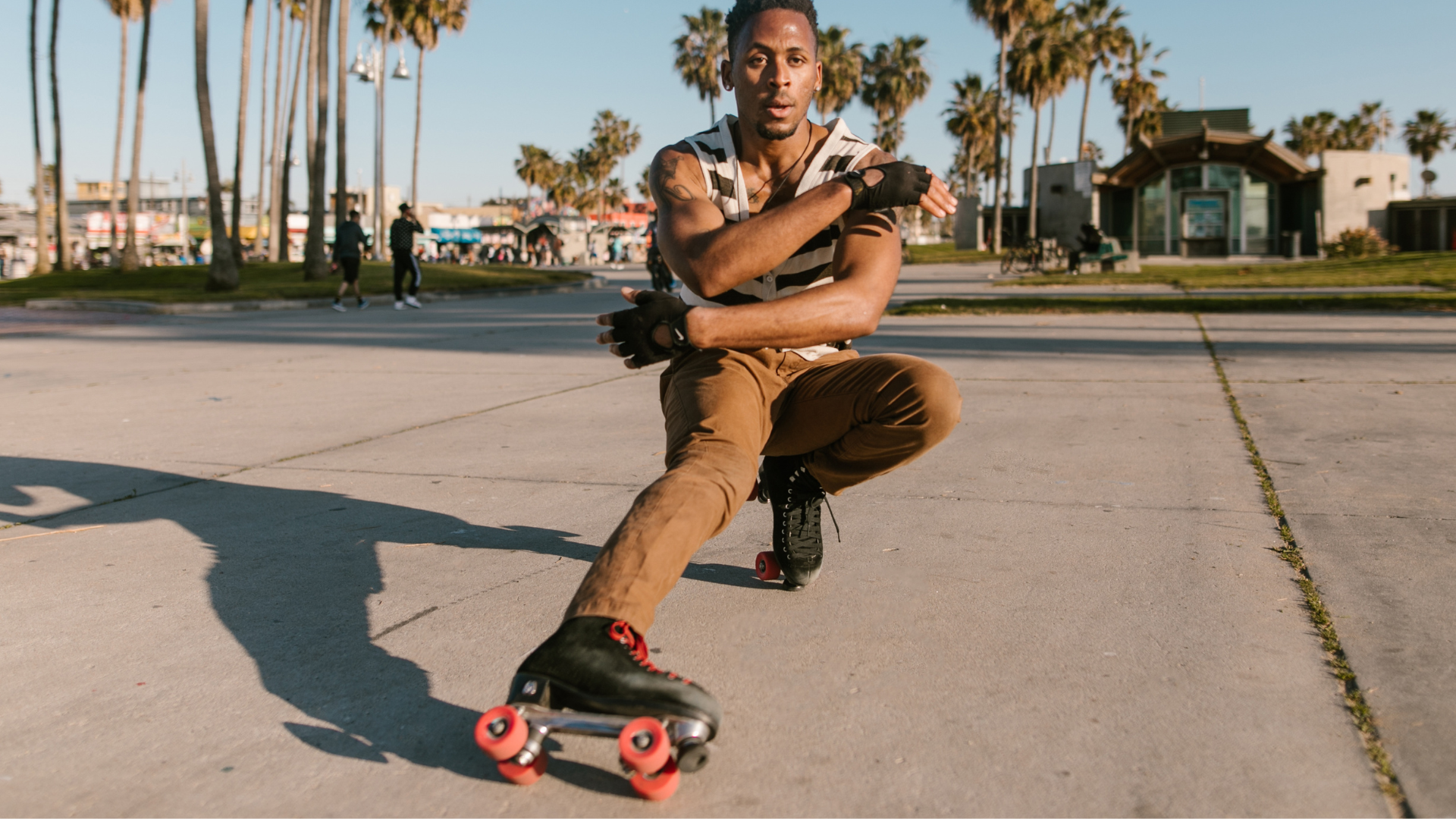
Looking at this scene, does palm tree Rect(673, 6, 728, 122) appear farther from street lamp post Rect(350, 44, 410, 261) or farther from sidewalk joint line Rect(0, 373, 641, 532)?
sidewalk joint line Rect(0, 373, 641, 532)

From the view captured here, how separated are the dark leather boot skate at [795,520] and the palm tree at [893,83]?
69.2m

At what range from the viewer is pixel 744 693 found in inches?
93.5

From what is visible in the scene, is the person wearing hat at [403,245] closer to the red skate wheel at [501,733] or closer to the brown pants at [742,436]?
the brown pants at [742,436]

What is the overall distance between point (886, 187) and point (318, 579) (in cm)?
204

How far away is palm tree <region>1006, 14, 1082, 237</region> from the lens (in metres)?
48.0

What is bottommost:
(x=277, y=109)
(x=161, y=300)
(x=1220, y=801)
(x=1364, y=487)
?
(x=1220, y=801)

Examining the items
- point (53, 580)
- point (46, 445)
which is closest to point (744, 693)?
point (53, 580)

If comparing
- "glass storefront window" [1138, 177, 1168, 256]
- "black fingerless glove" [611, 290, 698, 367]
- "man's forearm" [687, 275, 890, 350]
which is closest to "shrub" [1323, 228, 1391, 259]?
"glass storefront window" [1138, 177, 1168, 256]

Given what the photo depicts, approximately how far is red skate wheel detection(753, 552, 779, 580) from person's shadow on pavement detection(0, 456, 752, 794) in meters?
0.12

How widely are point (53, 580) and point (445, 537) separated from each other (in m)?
1.16

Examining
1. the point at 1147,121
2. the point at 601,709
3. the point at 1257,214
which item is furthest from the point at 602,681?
the point at 1147,121

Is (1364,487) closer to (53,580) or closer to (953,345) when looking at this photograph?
(53,580)

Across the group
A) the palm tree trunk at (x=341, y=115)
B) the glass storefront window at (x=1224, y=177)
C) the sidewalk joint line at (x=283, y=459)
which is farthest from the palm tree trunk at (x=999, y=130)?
the sidewalk joint line at (x=283, y=459)

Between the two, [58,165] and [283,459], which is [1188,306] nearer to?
[283,459]
